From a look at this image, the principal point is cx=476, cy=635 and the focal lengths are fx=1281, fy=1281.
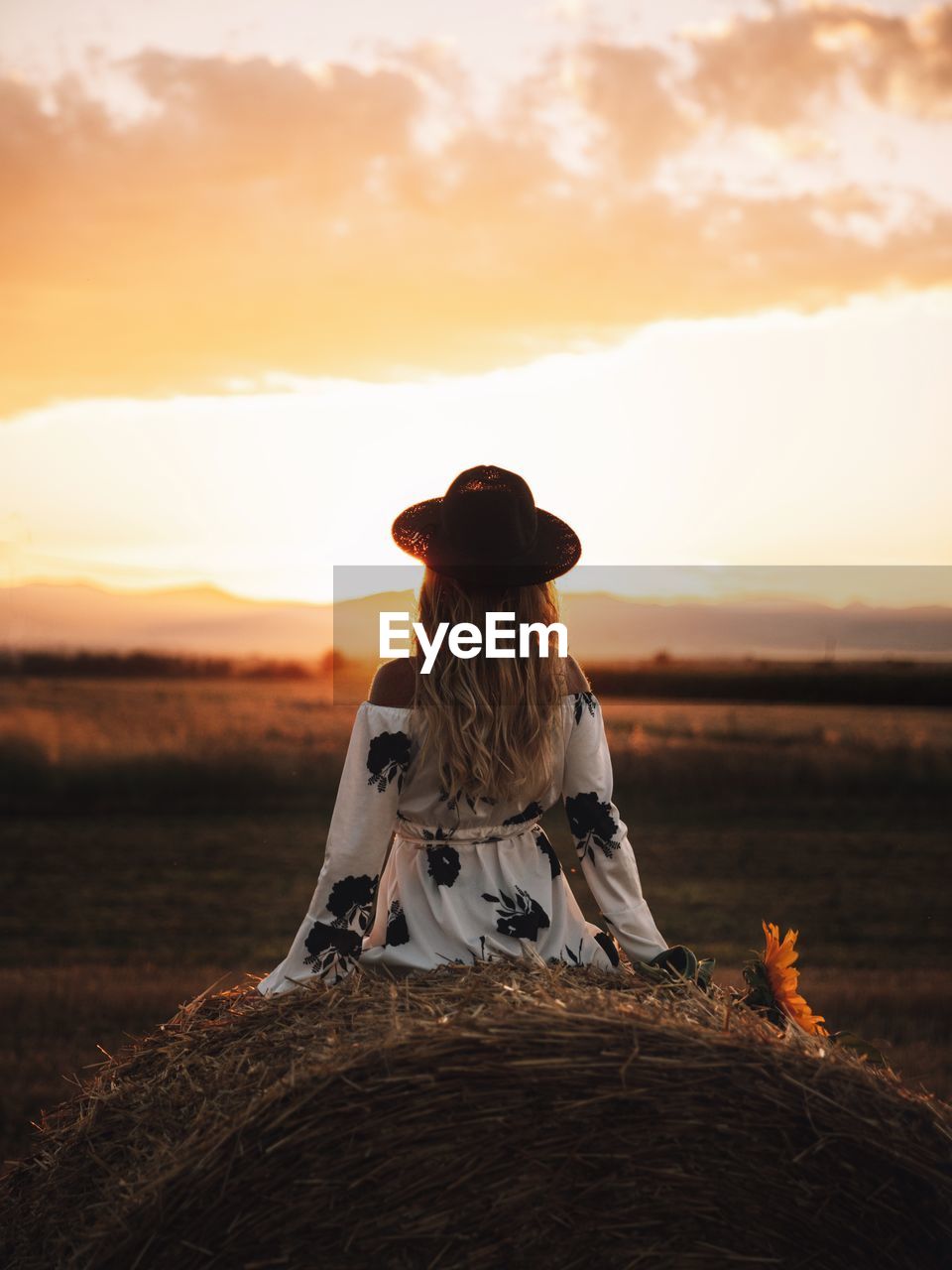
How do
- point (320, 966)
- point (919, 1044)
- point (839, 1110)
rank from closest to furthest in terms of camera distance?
point (839, 1110) → point (320, 966) → point (919, 1044)

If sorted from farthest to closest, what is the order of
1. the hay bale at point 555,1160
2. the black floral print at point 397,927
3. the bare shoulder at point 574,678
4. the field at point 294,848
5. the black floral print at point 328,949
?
1. the field at point 294,848
2. the bare shoulder at point 574,678
3. the black floral print at point 397,927
4. the black floral print at point 328,949
5. the hay bale at point 555,1160

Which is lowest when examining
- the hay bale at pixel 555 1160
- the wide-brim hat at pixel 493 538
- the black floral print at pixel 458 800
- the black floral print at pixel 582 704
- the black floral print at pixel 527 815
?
the hay bale at pixel 555 1160

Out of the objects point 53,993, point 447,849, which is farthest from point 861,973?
point 447,849

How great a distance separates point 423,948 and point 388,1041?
2.32 feet

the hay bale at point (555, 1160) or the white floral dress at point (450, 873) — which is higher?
the white floral dress at point (450, 873)

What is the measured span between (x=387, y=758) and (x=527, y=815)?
0.47 metres

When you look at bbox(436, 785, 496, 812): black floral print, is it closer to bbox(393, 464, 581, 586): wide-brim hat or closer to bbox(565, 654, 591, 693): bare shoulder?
bbox(565, 654, 591, 693): bare shoulder

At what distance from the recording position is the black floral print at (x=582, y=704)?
3637 millimetres

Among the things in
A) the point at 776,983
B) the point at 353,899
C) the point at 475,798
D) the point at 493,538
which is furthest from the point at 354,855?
the point at 776,983

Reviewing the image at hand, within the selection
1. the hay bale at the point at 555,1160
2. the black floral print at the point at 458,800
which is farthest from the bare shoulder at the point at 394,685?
the hay bale at the point at 555,1160

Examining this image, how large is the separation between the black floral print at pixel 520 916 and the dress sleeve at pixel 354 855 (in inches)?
13.4

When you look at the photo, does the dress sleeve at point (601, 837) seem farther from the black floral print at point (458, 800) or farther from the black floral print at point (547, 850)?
the black floral print at point (458, 800)

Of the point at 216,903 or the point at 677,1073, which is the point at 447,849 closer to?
the point at 677,1073

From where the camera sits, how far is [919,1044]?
7.22 m
